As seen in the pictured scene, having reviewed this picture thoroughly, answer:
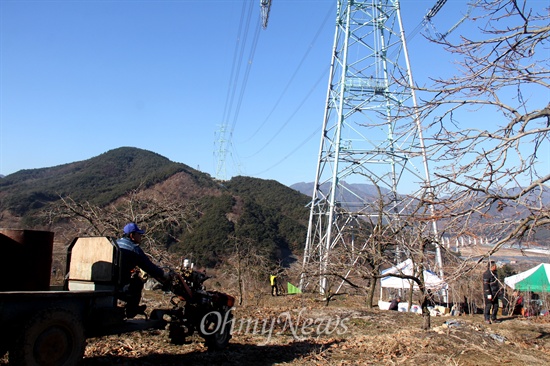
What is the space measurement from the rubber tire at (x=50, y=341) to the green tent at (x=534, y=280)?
19.4m

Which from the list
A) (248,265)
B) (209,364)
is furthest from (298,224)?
(209,364)

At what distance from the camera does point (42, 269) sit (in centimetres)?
545

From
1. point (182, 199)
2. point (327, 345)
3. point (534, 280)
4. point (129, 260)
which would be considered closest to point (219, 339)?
point (327, 345)

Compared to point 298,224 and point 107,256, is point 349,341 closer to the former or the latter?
point 107,256

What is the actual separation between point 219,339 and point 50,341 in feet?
10.2

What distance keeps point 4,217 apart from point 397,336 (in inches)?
1482

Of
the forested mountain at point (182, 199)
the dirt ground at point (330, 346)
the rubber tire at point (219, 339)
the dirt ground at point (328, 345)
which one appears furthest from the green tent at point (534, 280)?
the rubber tire at point (219, 339)

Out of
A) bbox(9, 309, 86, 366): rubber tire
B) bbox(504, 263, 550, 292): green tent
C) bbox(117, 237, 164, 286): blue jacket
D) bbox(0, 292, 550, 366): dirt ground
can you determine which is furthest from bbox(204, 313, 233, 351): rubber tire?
bbox(504, 263, 550, 292): green tent

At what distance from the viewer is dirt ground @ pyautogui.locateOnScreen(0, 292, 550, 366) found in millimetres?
6926

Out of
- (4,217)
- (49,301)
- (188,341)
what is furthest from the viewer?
(4,217)

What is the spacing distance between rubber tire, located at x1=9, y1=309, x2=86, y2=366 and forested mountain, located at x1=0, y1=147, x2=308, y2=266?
20434mm

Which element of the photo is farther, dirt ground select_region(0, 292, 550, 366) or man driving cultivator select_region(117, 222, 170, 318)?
dirt ground select_region(0, 292, 550, 366)

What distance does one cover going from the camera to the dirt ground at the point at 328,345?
693 cm

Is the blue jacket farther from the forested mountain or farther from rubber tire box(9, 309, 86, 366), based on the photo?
the forested mountain
